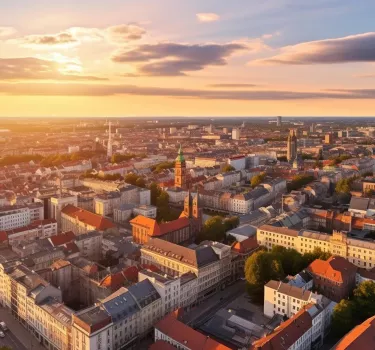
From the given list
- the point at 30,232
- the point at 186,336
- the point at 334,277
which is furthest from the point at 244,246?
the point at 30,232

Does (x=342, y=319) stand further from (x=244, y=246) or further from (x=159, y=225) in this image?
(x=159, y=225)

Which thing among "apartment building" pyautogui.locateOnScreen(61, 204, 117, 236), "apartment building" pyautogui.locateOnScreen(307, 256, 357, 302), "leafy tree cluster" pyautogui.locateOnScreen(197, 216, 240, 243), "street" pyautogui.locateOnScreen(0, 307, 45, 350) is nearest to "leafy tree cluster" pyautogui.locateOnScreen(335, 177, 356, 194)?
"leafy tree cluster" pyautogui.locateOnScreen(197, 216, 240, 243)

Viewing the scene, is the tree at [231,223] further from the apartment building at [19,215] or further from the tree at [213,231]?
the apartment building at [19,215]

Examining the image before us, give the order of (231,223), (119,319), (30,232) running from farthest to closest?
(231,223)
(30,232)
(119,319)

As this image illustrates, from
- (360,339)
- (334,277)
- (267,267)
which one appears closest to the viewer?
(360,339)

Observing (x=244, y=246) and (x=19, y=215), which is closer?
(x=244, y=246)
